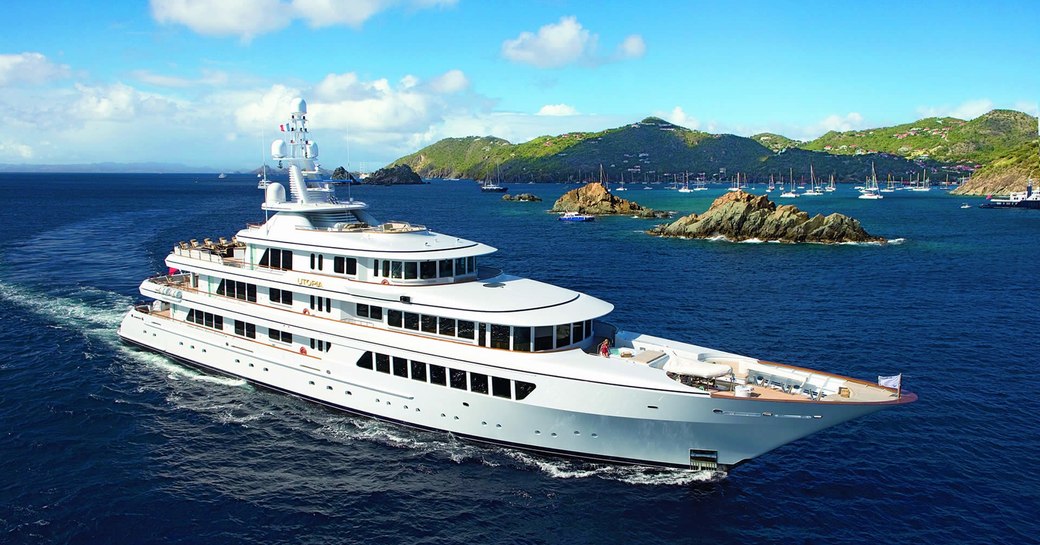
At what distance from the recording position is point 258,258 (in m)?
28.5

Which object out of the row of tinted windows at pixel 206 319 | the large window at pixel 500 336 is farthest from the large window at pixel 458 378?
the row of tinted windows at pixel 206 319

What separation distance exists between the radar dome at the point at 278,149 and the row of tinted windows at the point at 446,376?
1183 cm

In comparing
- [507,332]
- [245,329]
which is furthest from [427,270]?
[245,329]

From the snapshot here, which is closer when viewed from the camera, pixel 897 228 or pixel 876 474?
pixel 876 474

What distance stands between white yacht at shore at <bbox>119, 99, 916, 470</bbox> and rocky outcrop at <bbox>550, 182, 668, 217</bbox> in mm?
92818

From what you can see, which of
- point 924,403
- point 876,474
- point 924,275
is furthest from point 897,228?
point 876,474

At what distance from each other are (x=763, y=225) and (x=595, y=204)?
45.4 m

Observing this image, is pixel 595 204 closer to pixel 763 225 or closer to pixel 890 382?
pixel 763 225

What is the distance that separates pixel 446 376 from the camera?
2211 centimetres

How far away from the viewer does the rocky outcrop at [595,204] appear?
120m

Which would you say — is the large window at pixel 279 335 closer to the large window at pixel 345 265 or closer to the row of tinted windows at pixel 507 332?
the large window at pixel 345 265

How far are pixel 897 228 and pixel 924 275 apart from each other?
4389 centimetres

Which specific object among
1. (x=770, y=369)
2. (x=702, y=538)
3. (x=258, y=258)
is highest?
(x=258, y=258)

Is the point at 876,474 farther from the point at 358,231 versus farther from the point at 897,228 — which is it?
the point at 897,228
